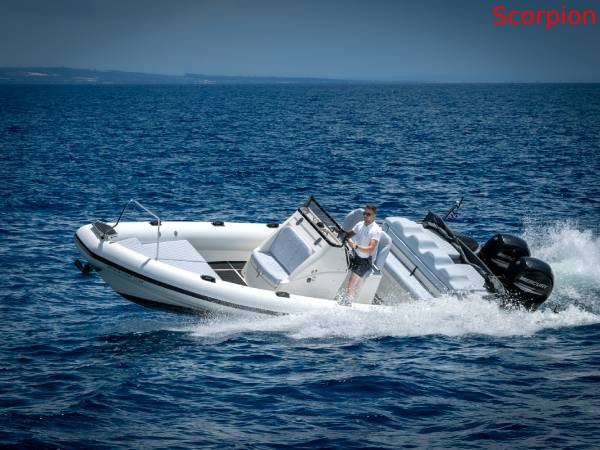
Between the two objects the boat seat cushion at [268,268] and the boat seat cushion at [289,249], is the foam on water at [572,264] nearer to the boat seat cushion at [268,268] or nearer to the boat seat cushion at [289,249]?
the boat seat cushion at [289,249]

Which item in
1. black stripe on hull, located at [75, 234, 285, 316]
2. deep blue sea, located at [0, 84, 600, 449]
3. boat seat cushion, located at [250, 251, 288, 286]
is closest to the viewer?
deep blue sea, located at [0, 84, 600, 449]

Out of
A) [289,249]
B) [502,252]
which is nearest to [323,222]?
[289,249]

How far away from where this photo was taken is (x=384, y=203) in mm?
25688

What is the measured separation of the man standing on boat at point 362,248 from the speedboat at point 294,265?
142 millimetres

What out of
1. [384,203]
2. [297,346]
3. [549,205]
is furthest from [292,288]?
[549,205]

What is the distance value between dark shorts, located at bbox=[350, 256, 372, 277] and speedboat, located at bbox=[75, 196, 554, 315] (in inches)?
5.9

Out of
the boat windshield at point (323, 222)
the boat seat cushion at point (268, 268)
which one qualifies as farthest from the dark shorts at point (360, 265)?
A: the boat seat cushion at point (268, 268)

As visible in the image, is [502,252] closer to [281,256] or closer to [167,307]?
[281,256]

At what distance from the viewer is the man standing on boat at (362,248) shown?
41.5 feet

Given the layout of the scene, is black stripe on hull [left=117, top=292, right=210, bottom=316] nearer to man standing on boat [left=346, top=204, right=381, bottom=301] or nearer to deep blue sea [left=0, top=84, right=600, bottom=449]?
deep blue sea [left=0, top=84, right=600, bottom=449]

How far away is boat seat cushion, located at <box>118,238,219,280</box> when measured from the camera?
44.4 ft

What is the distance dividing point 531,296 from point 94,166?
25441 mm

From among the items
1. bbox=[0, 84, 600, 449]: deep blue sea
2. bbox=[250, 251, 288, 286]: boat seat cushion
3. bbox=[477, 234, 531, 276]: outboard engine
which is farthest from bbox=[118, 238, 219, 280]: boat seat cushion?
bbox=[477, 234, 531, 276]: outboard engine

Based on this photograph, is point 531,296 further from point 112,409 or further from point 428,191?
point 428,191
